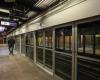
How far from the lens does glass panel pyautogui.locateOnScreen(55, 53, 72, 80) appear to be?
125 inches

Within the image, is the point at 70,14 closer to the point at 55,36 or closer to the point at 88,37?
the point at 88,37

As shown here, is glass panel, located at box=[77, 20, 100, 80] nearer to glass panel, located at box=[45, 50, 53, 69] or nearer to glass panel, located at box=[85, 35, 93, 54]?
glass panel, located at box=[85, 35, 93, 54]

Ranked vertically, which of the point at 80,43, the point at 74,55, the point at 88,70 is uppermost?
the point at 80,43

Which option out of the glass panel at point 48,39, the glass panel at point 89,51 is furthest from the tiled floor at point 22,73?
the glass panel at point 89,51

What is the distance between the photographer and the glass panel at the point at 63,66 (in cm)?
318

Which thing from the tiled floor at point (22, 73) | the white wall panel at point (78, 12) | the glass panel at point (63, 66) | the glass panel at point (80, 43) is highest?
the white wall panel at point (78, 12)

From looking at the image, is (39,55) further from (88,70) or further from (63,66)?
(88,70)

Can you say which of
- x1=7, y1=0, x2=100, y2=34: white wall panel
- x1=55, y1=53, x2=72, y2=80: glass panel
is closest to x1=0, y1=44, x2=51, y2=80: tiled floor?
x1=55, y1=53, x2=72, y2=80: glass panel

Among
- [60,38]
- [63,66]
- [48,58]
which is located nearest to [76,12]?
[60,38]

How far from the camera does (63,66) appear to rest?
11.4 ft

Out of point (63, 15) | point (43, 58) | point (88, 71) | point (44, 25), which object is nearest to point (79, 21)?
point (63, 15)

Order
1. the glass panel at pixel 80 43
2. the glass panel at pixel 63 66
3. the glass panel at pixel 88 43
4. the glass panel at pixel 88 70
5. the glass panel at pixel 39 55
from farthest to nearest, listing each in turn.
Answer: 1. the glass panel at pixel 39 55
2. the glass panel at pixel 63 66
3. the glass panel at pixel 80 43
4. the glass panel at pixel 88 43
5. the glass panel at pixel 88 70

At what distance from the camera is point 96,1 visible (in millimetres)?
2080

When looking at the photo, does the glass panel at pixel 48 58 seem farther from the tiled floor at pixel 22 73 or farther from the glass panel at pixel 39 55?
the glass panel at pixel 39 55
